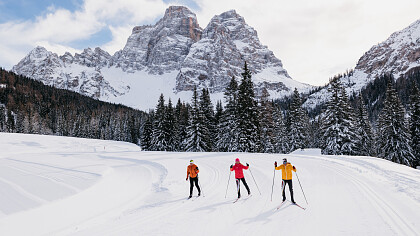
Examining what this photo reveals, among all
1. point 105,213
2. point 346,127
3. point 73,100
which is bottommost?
point 105,213

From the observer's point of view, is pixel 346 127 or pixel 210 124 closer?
pixel 346 127

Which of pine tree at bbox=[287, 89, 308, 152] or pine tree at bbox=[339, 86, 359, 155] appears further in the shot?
pine tree at bbox=[287, 89, 308, 152]

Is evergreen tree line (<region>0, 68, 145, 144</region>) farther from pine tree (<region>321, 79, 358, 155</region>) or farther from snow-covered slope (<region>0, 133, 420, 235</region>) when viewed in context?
snow-covered slope (<region>0, 133, 420, 235</region>)

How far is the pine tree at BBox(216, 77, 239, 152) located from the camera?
109ft

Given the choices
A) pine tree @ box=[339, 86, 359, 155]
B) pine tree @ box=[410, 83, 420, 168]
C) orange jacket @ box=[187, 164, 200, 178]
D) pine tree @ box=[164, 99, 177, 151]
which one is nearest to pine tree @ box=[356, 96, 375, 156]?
pine tree @ box=[410, 83, 420, 168]

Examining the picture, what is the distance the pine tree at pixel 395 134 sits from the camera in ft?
103

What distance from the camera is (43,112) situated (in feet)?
392

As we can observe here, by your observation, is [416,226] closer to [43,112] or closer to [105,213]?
[105,213]

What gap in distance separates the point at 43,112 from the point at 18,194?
13321 cm

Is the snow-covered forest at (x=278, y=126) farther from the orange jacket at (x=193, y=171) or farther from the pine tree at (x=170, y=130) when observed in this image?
the orange jacket at (x=193, y=171)

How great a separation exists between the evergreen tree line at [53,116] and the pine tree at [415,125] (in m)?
83.1

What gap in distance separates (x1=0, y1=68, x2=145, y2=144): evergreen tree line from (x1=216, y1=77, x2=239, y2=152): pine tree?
204ft

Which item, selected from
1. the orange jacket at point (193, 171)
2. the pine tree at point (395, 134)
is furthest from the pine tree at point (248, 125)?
the orange jacket at point (193, 171)

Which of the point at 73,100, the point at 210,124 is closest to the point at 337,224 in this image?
the point at 210,124
